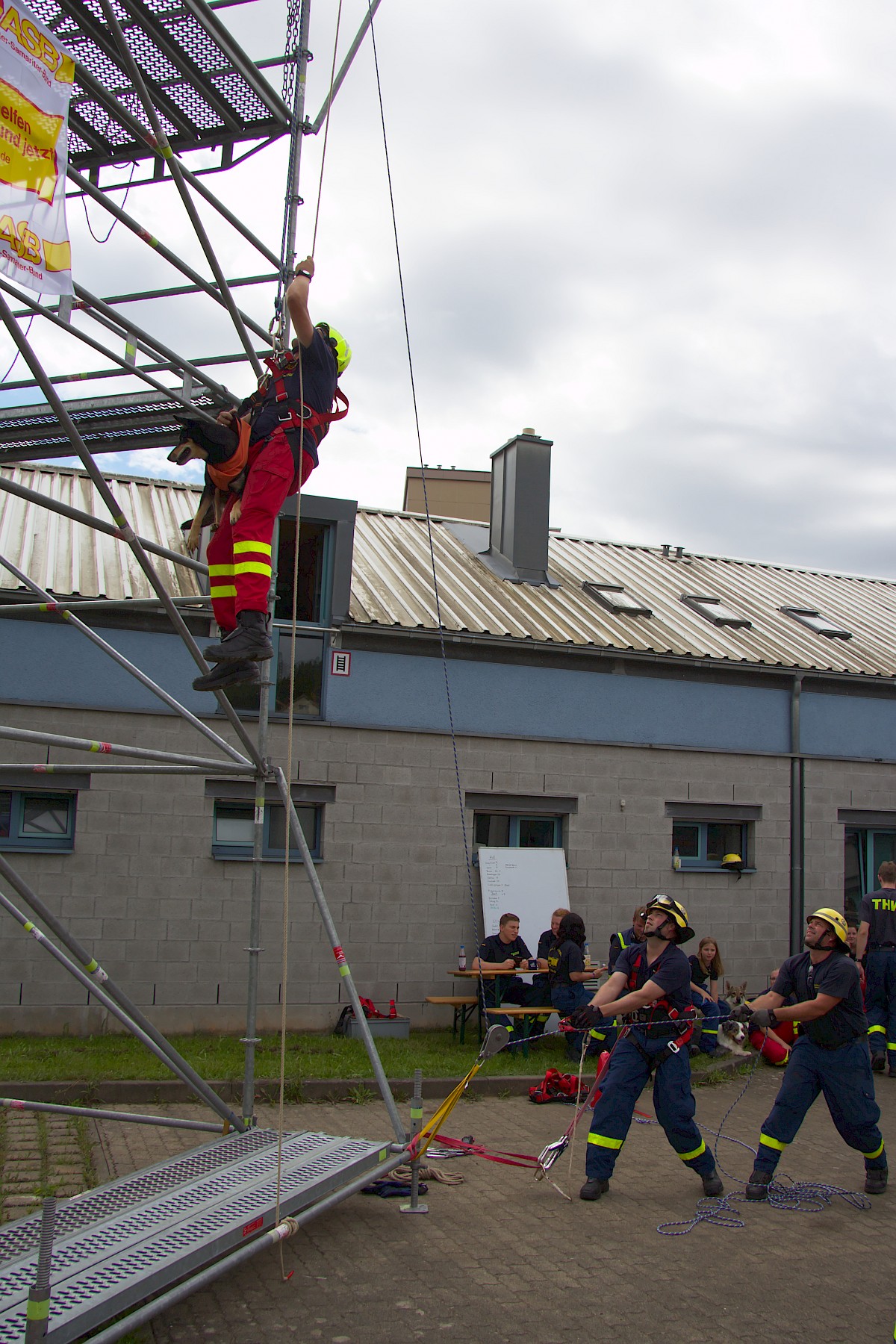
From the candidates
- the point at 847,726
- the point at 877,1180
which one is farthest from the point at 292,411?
the point at 847,726

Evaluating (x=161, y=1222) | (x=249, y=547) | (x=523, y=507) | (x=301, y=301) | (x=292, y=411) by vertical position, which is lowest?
(x=161, y=1222)

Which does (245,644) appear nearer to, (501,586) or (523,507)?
(501,586)

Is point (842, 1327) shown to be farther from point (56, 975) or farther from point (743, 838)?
point (743, 838)

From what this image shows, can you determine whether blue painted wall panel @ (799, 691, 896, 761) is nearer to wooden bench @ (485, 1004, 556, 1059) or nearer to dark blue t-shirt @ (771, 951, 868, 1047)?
wooden bench @ (485, 1004, 556, 1059)

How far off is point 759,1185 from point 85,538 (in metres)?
9.67

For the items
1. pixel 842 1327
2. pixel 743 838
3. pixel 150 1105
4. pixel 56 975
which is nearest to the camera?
pixel 842 1327

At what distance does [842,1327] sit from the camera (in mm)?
5059

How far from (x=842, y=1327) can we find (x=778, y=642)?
38.0ft

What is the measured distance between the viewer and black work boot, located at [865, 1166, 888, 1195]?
23.2ft

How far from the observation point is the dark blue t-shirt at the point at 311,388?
5.74 m

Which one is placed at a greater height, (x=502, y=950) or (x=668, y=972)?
(x=668, y=972)

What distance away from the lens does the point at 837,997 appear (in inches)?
269

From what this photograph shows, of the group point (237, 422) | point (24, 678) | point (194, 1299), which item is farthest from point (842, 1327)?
point (24, 678)

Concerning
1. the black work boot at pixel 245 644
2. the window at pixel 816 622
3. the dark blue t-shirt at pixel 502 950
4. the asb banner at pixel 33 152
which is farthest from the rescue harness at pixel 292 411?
the window at pixel 816 622
